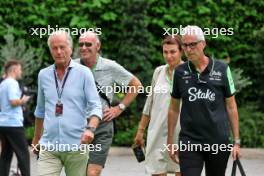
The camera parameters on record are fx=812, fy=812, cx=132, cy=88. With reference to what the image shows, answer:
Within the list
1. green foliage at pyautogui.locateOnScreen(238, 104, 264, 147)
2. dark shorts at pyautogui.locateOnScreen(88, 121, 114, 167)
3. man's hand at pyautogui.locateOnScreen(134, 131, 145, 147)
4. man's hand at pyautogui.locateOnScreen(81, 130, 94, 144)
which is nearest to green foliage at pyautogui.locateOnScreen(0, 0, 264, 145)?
green foliage at pyautogui.locateOnScreen(238, 104, 264, 147)

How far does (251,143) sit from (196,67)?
29.9ft

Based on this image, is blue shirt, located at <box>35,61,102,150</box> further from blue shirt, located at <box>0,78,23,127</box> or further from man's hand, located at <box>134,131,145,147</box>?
blue shirt, located at <box>0,78,23,127</box>

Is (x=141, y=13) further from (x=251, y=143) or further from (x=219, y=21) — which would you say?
(x=251, y=143)

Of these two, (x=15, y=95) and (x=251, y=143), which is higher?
(x=15, y=95)

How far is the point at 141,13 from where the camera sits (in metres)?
17.2

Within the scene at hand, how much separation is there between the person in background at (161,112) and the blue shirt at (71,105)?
155 cm

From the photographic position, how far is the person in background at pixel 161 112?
830 cm

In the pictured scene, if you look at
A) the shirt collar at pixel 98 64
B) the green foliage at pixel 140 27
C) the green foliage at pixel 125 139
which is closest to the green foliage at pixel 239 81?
the green foliage at pixel 140 27

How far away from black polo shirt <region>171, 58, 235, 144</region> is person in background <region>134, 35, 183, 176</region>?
3.56ft

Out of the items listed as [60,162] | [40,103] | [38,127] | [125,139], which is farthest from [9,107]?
[125,139]

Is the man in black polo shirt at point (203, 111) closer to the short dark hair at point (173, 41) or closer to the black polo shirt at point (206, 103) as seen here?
the black polo shirt at point (206, 103)

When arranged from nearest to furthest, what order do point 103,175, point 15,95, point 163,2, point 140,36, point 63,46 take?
1. point 63,46
2. point 15,95
3. point 103,175
4. point 140,36
5. point 163,2

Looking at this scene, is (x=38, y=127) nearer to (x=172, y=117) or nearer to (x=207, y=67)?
(x=172, y=117)

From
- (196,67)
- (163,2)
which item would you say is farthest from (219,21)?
(196,67)
